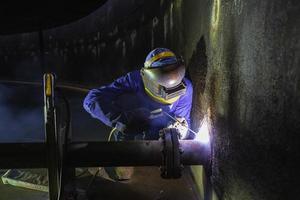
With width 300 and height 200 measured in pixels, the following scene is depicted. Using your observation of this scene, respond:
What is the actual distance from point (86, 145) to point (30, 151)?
0.46 meters

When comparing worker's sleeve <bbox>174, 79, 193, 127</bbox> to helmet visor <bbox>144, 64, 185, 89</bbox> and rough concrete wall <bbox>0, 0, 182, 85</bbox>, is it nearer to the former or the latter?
helmet visor <bbox>144, 64, 185, 89</bbox>

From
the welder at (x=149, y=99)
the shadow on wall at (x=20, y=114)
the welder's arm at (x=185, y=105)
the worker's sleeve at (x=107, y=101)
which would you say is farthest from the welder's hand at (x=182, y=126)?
the shadow on wall at (x=20, y=114)

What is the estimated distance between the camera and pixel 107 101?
12.9 feet

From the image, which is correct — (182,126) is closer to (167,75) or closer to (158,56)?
(167,75)

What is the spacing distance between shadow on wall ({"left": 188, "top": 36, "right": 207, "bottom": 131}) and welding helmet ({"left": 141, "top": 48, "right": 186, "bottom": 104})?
0.20 m

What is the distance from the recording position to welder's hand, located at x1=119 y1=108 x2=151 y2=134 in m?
3.44

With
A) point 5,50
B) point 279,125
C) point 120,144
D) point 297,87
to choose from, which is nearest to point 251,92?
point 279,125

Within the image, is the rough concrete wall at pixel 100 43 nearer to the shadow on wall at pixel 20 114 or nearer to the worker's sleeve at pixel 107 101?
the shadow on wall at pixel 20 114

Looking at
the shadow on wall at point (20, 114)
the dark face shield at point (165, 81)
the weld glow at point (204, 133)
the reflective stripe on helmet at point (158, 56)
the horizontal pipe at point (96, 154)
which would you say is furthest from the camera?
the shadow on wall at point (20, 114)

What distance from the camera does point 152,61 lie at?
3.65 m

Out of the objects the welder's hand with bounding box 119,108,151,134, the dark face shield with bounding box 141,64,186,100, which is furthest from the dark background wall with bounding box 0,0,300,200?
the welder's hand with bounding box 119,108,151,134

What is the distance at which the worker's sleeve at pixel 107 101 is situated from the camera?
370 cm

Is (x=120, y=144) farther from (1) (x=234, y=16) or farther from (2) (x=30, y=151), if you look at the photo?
(1) (x=234, y=16)

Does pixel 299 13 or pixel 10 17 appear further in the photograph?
pixel 10 17
